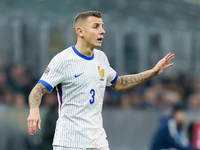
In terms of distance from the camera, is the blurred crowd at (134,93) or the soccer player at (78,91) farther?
the blurred crowd at (134,93)

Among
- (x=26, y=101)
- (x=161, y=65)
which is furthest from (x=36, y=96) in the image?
(x=26, y=101)

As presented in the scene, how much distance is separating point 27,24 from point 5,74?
1.84 metres

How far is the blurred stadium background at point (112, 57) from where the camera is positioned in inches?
516

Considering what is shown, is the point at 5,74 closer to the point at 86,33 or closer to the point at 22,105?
the point at 22,105

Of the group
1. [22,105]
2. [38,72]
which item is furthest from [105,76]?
[38,72]

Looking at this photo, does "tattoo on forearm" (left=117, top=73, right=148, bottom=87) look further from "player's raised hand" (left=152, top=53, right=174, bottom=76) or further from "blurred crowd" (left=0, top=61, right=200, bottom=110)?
"blurred crowd" (left=0, top=61, right=200, bottom=110)

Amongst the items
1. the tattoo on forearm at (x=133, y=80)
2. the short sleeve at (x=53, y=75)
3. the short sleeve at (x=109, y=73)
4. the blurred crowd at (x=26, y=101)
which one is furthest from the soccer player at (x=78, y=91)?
the blurred crowd at (x=26, y=101)

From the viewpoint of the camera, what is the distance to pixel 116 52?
704 inches

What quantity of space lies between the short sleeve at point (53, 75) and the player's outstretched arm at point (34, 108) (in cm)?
5

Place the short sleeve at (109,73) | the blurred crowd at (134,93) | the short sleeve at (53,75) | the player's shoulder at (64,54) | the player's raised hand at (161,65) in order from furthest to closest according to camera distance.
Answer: the blurred crowd at (134,93) → the player's raised hand at (161,65) → the short sleeve at (109,73) → the player's shoulder at (64,54) → the short sleeve at (53,75)

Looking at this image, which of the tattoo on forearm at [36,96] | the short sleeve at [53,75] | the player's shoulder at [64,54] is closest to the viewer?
the tattoo on forearm at [36,96]

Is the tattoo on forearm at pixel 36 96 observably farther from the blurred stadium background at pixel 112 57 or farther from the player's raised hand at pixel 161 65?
the blurred stadium background at pixel 112 57

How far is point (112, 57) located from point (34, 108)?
1147cm

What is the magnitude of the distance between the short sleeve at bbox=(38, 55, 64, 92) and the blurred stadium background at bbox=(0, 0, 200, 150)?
542cm
